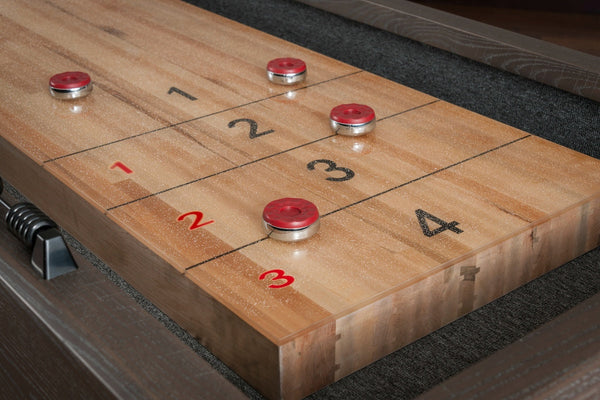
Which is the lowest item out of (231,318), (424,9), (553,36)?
(553,36)

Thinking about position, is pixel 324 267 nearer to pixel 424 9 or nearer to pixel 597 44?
pixel 424 9

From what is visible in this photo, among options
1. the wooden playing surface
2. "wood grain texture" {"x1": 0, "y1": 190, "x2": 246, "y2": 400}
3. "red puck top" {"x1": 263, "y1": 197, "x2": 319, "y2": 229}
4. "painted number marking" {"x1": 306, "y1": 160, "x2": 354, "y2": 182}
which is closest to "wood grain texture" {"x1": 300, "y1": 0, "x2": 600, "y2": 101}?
the wooden playing surface

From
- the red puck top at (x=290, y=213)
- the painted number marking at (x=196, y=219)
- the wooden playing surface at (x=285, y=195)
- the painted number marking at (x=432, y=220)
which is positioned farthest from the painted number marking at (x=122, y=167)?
the painted number marking at (x=432, y=220)

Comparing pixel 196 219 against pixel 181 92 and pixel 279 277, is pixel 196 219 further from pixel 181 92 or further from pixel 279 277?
pixel 181 92

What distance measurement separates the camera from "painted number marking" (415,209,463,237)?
1.26m

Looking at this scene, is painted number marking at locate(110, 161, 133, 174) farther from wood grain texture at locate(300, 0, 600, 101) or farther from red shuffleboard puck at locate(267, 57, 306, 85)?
wood grain texture at locate(300, 0, 600, 101)

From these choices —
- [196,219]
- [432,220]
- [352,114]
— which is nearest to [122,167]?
[196,219]

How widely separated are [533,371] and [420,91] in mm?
1297

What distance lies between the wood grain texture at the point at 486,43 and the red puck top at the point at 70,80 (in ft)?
2.74

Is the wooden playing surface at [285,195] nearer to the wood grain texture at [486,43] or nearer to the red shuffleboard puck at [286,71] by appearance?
the red shuffleboard puck at [286,71]

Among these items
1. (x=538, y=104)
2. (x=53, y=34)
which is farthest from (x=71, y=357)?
(x=53, y=34)

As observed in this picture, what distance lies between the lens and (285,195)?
4.50ft

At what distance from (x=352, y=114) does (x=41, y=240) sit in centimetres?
90

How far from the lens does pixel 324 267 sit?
1.17 metres
